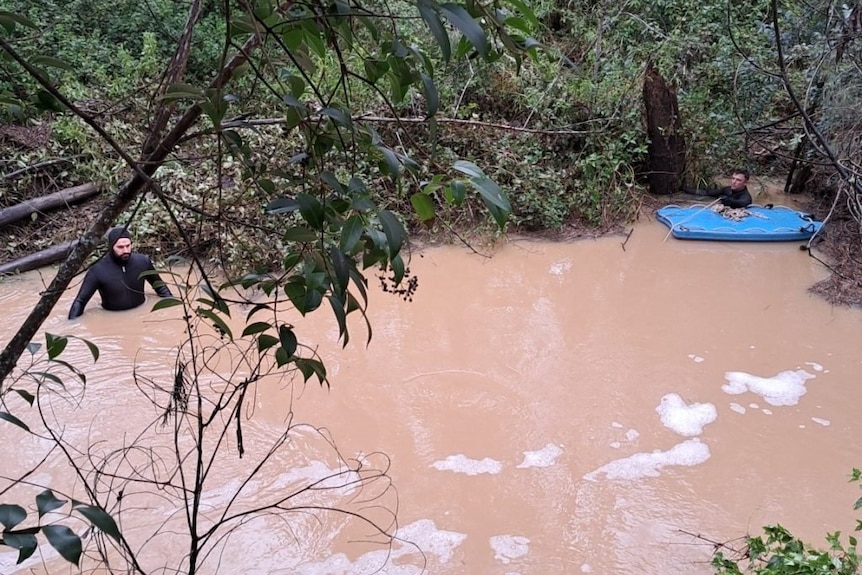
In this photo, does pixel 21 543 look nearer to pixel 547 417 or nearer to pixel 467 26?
pixel 467 26

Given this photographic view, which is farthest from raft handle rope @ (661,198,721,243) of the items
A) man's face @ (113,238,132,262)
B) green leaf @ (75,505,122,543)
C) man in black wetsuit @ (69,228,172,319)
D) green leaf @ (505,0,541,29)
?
green leaf @ (75,505,122,543)

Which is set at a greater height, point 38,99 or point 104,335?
point 38,99

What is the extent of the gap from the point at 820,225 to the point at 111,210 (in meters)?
6.50

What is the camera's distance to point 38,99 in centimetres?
115

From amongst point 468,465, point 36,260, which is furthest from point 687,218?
point 36,260

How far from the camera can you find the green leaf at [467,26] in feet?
2.61

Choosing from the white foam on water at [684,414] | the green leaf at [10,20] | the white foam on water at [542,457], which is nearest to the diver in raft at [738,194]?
the white foam on water at [684,414]

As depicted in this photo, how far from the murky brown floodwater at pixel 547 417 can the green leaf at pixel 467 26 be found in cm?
259

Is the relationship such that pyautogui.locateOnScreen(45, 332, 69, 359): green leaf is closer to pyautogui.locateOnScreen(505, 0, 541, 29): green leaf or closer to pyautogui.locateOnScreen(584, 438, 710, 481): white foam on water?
pyautogui.locateOnScreen(505, 0, 541, 29): green leaf

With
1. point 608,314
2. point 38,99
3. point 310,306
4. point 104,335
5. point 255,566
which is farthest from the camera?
point 608,314

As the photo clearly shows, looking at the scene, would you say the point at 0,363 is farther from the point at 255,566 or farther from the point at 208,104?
the point at 255,566

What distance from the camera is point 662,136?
6.84m

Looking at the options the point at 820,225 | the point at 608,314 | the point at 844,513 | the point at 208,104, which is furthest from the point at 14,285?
the point at 820,225

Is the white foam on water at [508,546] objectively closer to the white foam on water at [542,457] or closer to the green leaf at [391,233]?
the white foam on water at [542,457]
